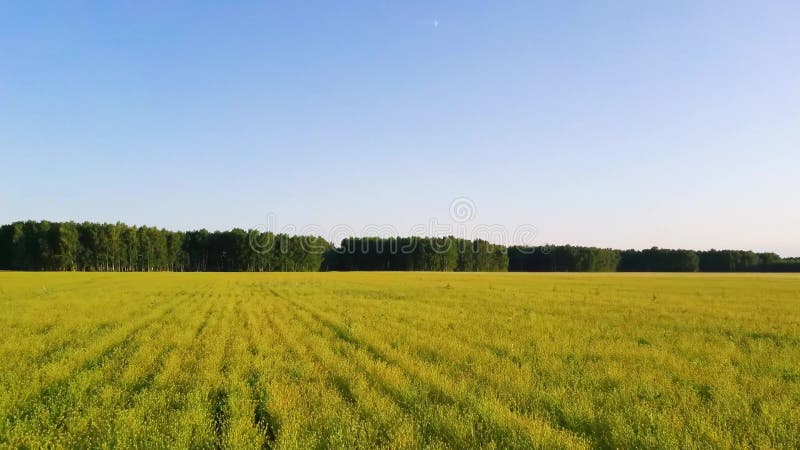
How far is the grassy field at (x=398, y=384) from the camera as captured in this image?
7.16m

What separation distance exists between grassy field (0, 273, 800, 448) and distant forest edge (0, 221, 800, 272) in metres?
130

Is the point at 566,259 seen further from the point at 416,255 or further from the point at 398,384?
the point at 398,384

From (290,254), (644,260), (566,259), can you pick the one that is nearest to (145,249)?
(290,254)

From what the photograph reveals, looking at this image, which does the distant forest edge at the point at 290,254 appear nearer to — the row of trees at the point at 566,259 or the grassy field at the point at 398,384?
the row of trees at the point at 566,259

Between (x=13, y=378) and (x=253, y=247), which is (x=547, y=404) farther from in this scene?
(x=253, y=247)

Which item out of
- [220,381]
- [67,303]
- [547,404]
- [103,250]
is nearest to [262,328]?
[220,381]

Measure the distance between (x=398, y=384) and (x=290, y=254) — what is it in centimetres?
15077

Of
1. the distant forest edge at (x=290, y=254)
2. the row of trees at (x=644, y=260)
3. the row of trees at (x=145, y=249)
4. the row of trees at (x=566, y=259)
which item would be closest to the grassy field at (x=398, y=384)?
the row of trees at (x=145, y=249)

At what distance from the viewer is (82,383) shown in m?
9.77

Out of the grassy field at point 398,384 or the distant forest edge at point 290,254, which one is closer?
the grassy field at point 398,384

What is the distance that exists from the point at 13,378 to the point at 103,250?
14057 cm

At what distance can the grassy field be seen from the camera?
282 inches

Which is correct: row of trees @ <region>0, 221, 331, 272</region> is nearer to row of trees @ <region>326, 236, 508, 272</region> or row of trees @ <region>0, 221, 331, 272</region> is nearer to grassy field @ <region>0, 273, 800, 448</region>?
row of trees @ <region>326, 236, 508, 272</region>

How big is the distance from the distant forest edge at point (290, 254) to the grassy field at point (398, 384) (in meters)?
130
